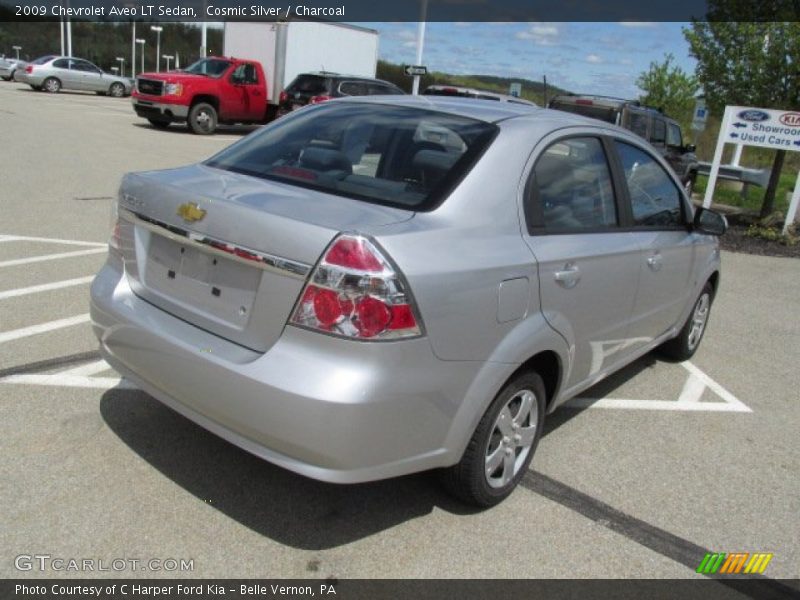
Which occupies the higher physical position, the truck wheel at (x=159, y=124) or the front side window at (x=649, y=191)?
the front side window at (x=649, y=191)

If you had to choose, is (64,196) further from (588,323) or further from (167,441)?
(588,323)

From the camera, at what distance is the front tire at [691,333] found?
5.39m

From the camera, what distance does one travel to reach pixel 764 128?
39.4ft

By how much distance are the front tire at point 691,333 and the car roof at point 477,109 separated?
2.12 meters

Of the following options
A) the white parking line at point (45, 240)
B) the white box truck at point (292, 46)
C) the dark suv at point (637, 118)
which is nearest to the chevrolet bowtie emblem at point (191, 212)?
the white parking line at point (45, 240)

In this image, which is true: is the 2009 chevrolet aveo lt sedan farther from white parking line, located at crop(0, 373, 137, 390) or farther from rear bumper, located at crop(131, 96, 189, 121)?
rear bumper, located at crop(131, 96, 189, 121)

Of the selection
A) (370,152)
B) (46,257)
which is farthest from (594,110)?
(370,152)

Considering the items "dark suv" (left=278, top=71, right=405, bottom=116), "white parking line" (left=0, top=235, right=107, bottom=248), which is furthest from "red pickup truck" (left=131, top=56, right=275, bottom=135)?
"white parking line" (left=0, top=235, right=107, bottom=248)

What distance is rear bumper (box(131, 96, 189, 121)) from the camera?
1894cm

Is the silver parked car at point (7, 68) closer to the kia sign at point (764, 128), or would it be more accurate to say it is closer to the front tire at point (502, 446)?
the kia sign at point (764, 128)

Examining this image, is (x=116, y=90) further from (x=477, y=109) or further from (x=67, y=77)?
(x=477, y=109)

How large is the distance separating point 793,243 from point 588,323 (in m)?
9.84

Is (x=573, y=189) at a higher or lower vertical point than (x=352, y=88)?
higher

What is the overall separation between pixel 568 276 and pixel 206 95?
18450mm
